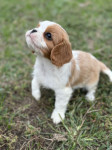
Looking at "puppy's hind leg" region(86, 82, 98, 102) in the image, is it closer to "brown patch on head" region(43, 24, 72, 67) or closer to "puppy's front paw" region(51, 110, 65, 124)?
"puppy's front paw" region(51, 110, 65, 124)

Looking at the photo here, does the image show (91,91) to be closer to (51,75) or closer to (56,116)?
(56,116)

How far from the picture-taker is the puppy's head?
9.88 feet

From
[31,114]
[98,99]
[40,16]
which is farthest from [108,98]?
[40,16]

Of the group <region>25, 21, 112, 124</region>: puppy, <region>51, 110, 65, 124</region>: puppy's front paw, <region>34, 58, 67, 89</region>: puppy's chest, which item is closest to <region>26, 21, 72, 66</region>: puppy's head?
<region>25, 21, 112, 124</region>: puppy

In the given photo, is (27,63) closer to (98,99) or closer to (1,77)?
(1,77)

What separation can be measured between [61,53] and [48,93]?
150cm

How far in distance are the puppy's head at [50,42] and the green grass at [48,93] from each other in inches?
52.3

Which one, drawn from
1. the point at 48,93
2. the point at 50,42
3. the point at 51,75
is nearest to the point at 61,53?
the point at 50,42

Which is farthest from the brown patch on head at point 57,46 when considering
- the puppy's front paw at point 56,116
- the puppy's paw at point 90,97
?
the puppy's paw at point 90,97

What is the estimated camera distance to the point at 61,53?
122 inches

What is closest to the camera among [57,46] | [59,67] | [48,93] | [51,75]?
[57,46]

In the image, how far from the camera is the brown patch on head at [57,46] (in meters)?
3.04

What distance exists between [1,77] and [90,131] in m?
2.35

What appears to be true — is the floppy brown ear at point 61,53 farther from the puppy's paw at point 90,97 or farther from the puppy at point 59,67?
the puppy's paw at point 90,97
